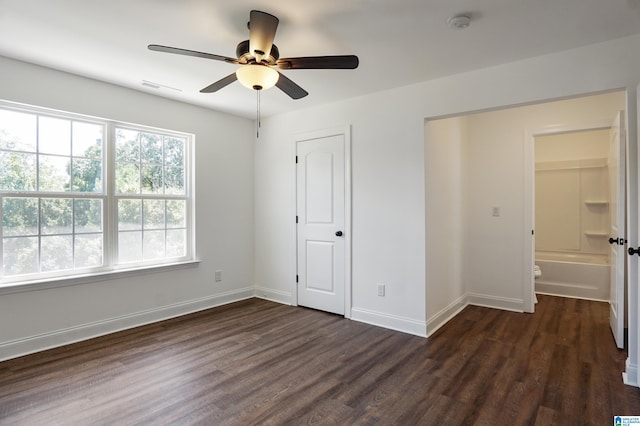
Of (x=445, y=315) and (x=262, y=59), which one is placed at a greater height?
(x=262, y=59)

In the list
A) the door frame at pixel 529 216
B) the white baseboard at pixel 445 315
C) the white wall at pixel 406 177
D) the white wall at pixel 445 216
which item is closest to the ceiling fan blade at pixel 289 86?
the white wall at pixel 406 177

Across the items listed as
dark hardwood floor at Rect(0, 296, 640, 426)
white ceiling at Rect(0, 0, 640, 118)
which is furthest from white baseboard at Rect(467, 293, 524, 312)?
white ceiling at Rect(0, 0, 640, 118)

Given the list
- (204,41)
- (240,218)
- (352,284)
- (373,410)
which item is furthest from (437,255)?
(204,41)

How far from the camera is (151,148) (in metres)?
3.88

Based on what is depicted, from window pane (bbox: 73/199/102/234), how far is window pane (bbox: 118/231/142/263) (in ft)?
0.80

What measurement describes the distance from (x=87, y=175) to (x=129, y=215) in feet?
1.80

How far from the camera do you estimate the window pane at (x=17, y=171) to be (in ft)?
9.48

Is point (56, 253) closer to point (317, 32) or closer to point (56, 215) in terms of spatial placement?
point (56, 215)

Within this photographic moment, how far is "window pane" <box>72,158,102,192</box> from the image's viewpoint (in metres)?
3.29

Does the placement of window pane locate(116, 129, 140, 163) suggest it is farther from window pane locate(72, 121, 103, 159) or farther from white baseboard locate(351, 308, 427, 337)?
white baseboard locate(351, 308, 427, 337)

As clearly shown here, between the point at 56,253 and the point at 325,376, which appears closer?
the point at 325,376

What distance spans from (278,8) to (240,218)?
305 cm

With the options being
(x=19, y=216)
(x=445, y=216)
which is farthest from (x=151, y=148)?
(x=445, y=216)

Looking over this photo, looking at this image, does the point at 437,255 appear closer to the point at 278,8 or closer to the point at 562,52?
the point at 562,52
